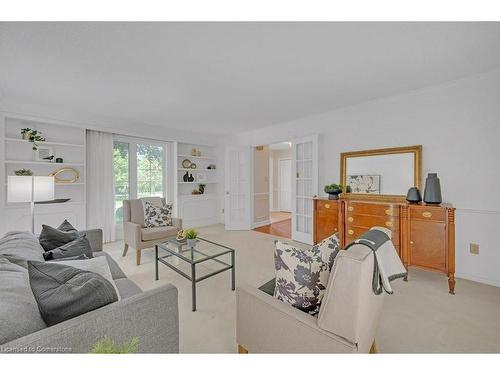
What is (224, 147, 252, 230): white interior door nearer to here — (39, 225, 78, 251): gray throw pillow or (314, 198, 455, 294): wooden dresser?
(314, 198, 455, 294): wooden dresser

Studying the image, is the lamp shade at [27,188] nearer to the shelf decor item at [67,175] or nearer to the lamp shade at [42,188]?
the lamp shade at [42,188]

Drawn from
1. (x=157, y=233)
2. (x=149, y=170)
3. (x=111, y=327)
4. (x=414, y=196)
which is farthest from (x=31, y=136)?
(x=414, y=196)

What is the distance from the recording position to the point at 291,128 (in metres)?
4.55

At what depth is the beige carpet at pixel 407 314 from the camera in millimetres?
1631

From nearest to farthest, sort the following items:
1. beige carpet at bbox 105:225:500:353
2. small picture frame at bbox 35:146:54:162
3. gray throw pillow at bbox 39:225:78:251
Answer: beige carpet at bbox 105:225:500:353 → gray throw pillow at bbox 39:225:78:251 → small picture frame at bbox 35:146:54:162

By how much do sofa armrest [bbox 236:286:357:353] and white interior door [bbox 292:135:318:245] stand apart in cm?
300

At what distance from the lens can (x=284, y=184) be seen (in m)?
8.53

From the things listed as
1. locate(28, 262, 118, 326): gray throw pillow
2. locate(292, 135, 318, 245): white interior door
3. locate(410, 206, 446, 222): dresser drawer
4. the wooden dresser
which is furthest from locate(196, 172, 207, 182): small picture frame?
locate(28, 262, 118, 326): gray throw pillow

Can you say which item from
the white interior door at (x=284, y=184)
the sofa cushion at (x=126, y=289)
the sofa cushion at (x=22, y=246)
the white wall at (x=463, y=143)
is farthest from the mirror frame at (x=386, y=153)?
the white interior door at (x=284, y=184)

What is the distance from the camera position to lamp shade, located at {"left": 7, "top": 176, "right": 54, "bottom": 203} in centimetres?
226

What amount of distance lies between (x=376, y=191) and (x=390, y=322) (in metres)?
1.94

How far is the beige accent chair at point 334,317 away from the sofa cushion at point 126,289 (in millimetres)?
890

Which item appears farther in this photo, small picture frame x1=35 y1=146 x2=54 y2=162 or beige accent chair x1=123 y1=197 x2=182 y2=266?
small picture frame x1=35 y1=146 x2=54 y2=162

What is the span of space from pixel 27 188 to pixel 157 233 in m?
1.48
